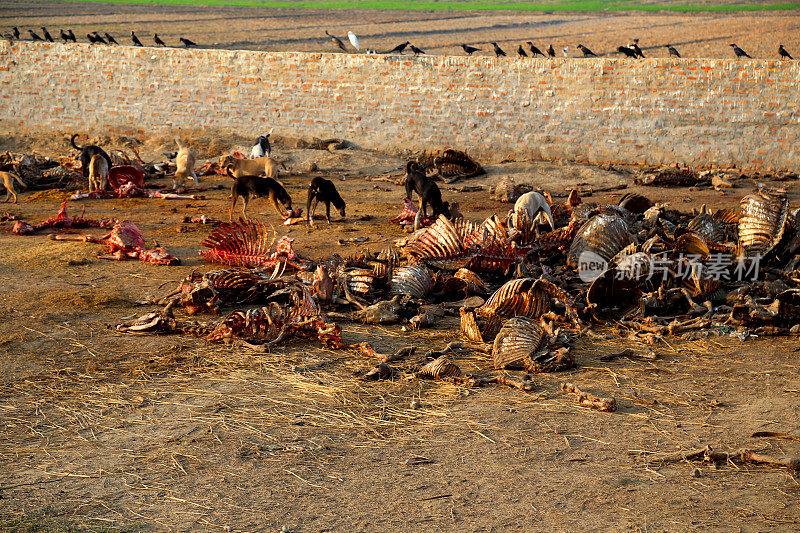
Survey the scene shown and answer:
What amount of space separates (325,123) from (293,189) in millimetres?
2790

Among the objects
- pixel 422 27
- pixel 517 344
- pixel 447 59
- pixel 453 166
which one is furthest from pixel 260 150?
pixel 422 27

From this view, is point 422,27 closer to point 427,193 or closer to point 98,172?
point 98,172

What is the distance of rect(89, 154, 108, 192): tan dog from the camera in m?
13.2

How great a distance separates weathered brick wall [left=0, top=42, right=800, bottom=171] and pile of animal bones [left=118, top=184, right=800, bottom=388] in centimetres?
550

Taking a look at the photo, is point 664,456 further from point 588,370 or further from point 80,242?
point 80,242

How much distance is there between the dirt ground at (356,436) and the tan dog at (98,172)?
6383 millimetres

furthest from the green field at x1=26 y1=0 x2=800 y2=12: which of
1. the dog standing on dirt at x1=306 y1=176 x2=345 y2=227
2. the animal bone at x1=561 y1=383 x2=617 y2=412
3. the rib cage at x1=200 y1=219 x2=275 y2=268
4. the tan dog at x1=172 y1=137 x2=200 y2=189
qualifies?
the animal bone at x1=561 y1=383 x2=617 y2=412

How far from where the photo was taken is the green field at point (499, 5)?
51.0m

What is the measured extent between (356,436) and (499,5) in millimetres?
59328

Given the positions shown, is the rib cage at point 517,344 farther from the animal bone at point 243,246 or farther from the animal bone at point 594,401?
the animal bone at point 243,246

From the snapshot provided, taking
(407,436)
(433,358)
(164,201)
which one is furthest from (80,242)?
(407,436)

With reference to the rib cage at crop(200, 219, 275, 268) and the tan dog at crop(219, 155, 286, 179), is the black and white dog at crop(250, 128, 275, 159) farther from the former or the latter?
the rib cage at crop(200, 219, 275, 268)

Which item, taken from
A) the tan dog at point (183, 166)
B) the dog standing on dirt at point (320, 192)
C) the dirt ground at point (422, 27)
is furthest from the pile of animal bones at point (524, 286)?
the dirt ground at point (422, 27)

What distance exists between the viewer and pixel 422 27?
4484 cm
